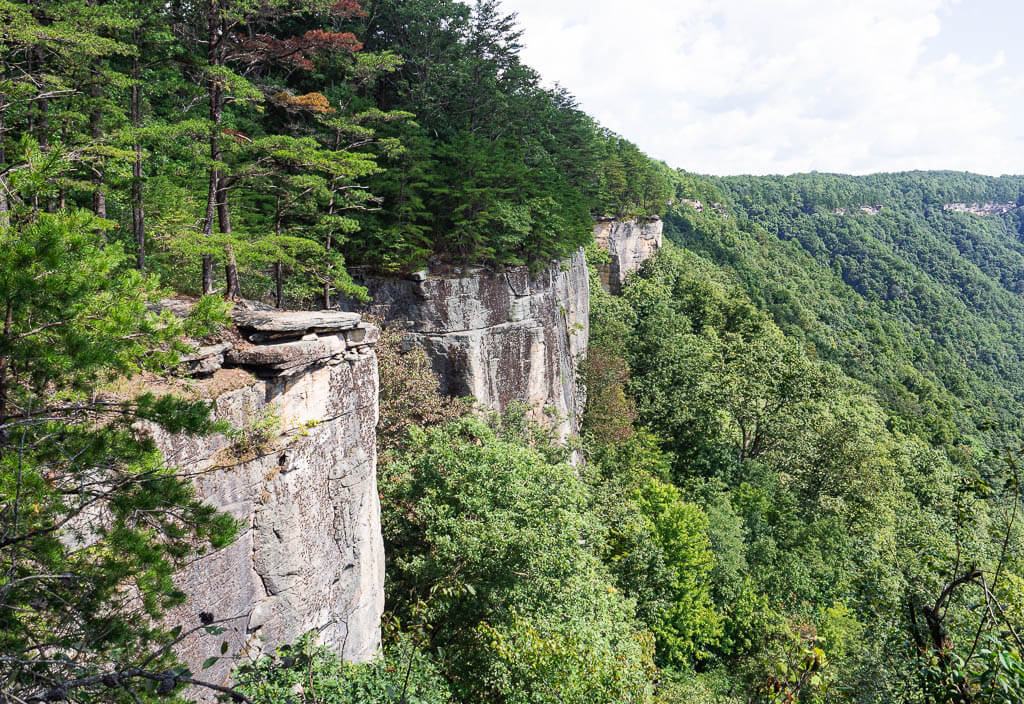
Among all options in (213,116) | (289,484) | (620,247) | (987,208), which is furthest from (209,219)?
(987,208)

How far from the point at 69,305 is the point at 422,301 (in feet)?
45.4

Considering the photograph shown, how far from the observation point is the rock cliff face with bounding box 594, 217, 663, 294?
41031 millimetres

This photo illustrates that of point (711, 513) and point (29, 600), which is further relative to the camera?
point (711, 513)

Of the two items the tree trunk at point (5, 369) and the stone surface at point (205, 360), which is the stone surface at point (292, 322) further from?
the tree trunk at point (5, 369)

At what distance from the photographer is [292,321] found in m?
10.2

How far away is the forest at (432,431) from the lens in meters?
4.38

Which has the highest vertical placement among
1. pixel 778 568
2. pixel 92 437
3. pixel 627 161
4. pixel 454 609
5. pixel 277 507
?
pixel 627 161

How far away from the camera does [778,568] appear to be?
926 inches

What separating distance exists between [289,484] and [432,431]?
5644 millimetres

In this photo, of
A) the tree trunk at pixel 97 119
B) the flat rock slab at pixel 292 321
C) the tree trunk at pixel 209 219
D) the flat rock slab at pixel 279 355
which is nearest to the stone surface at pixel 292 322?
the flat rock slab at pixel 292 321

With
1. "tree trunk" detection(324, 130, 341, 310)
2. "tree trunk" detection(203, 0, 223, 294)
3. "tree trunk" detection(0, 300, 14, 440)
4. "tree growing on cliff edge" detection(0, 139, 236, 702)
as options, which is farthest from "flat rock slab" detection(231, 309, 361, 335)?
"tree trunk" detection(0, 300, 14, 440)

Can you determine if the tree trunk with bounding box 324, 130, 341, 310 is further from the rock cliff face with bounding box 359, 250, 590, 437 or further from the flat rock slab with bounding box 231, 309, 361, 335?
the flat rock slab with bounding box 231, 309, 361, 335

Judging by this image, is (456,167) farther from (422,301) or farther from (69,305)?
(69,305)

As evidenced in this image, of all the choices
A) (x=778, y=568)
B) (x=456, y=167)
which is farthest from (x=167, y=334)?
(x=778, y=568)
